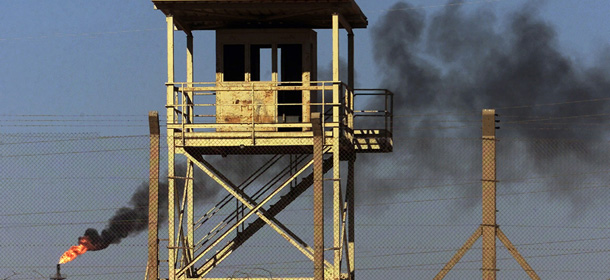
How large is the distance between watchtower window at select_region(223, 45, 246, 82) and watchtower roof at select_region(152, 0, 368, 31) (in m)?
0.68

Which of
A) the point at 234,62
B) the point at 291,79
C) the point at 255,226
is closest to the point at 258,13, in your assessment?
the point at 234,62

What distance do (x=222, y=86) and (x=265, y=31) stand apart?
1.88m

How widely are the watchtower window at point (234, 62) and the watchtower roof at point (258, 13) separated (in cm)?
68

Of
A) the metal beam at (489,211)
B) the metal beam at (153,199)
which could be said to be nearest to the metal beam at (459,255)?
the metal beam at (489,211)

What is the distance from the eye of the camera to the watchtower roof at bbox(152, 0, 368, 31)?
37.3 metres

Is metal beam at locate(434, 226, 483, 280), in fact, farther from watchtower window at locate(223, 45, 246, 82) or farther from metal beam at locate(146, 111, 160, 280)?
watchtower window at locate(223, 45, 246, 82)

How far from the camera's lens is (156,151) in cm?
3175

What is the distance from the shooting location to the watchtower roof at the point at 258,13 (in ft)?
123

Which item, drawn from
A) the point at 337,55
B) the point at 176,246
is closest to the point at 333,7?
the point at 337,55

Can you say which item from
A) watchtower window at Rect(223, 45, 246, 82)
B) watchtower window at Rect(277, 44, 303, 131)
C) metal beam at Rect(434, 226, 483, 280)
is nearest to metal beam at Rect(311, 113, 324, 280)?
metal beam at Rect(434, 226, 483, 280)

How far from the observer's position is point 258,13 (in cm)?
3894

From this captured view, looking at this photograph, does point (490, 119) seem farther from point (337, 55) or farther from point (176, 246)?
point (176, 246)

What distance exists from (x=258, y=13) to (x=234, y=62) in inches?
57.4

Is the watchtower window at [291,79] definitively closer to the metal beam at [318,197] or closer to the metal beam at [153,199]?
the metal beam at [318,197]
